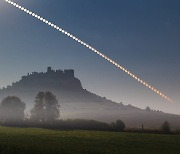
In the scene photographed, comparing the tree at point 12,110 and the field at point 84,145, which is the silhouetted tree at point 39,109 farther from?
the field at point 84,145

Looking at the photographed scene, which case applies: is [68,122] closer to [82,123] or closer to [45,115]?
[82,123]

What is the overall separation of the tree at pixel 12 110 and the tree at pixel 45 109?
5.40 metres

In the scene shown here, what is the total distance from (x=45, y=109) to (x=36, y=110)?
3.63 m

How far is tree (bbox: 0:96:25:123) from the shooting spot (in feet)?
458

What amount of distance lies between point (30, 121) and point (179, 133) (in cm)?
5575

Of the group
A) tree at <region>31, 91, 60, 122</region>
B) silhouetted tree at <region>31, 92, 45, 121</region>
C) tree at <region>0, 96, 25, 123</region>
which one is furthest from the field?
silhouetted tree at <region>31, 92, 45, 121</region>

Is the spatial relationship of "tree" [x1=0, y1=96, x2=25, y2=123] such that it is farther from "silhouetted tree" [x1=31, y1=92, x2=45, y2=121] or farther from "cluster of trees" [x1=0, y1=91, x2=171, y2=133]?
"silhouetted tree" [x1=31, y1=92, x2=45, y2=121]

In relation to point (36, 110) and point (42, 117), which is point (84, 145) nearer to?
point (42, 117)

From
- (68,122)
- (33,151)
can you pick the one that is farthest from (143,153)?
(68,122)

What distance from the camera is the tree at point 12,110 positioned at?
140 metres

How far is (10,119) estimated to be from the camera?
458 ft

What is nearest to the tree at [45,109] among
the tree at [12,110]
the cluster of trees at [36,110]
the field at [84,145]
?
the cluster of trees at [36,110]

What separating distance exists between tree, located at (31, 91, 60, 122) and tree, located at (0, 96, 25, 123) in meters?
5.40

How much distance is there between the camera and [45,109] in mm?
149250
